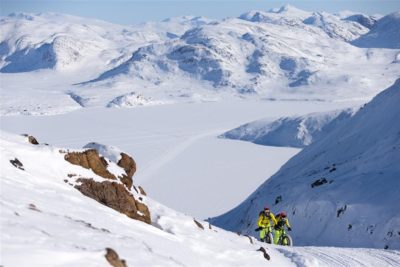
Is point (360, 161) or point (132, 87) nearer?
point (360, 161)

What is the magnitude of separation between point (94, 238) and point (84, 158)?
22.8 ft

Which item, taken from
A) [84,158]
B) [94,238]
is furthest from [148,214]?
[94,238]

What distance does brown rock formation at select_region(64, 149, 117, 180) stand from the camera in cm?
1718

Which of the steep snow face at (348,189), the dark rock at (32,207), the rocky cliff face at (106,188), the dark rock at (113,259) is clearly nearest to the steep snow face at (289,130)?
the steep snow face at (348,189)

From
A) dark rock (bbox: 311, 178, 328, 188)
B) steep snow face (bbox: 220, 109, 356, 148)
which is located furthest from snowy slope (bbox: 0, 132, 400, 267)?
steep snow face (bbox: 220, 109, 356, 148)

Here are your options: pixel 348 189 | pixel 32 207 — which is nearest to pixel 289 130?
pixel 348 189

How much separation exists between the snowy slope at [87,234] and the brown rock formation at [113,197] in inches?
16.5

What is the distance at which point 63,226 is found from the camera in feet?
37.0

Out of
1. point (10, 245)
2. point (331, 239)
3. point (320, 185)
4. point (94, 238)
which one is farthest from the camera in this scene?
point (320, 185)

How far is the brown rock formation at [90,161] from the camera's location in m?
17.2

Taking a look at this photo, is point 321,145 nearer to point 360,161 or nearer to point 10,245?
point 360,161

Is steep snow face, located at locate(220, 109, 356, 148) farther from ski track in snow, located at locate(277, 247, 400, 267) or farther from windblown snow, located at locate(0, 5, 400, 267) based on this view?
ski track in snow, located at locate(277, 247, 400, 267)

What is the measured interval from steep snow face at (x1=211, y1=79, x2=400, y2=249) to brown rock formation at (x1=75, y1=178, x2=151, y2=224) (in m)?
9.27

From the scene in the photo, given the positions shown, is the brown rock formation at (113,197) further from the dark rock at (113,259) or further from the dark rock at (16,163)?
the dark rock at (113,259)
